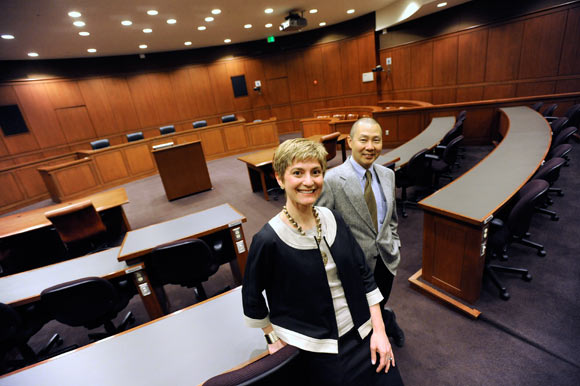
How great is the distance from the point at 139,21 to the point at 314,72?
21.4 ft

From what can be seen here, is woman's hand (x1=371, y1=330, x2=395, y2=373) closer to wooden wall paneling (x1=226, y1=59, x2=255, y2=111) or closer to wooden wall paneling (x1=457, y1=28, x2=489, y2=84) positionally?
wooden wall paneling (x1=457, y1=28, x2=489, y2=84)

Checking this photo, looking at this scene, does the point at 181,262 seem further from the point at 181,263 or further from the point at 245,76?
the point at 245,76

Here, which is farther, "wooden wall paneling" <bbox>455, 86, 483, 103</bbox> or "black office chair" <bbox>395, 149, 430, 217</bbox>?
"wooden wall paneling" <bbox>455, 86, 483, 103</bbox>

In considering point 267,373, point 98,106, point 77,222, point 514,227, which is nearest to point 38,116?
point 98,106

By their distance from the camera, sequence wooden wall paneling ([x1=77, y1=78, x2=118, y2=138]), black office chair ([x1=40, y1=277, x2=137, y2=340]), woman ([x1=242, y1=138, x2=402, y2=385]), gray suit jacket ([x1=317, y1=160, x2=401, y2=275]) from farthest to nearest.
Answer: wooden wall paneling ([x1=77, y1=78, x2=118, y2=138]), black office chair ([x1=40, y1=277, x2=137, y2=340]), gray suit jacket ([x1=317, y1=160, x2=401, y2=275]), woman ([x1=242, y1=138, x2=402, y2=385])

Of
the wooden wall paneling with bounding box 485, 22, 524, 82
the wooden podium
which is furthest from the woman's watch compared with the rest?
the wooden wall paneling with bounding box 485, 22, 524, 82

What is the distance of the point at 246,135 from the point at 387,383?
854 centimetres

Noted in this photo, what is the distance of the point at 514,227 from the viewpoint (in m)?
2.08

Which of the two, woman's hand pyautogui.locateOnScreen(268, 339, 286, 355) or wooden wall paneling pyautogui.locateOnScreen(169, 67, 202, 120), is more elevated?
wooden wall paneling pyautogui.locateOnScreen(169, 67, 202, 120)

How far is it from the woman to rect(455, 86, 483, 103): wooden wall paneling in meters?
8.79

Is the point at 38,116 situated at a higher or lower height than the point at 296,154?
higher

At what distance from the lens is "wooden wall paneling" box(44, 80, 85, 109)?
25.4 ft

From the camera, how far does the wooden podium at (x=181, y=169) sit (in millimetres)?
5348

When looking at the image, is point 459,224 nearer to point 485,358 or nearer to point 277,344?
point 485,358
